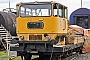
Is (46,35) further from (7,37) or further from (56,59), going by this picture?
(7,37)

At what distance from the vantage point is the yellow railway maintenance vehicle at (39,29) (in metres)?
14.5

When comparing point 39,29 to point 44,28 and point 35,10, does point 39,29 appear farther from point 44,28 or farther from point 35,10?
point 35,10

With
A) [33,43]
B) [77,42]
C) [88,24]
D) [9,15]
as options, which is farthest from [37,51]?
[88,24]

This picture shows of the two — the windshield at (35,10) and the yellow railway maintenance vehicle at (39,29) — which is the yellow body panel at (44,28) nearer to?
the yellow railway maintenance vehicle at (39,29)

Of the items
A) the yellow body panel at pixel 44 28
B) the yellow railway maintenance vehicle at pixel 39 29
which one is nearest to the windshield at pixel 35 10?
the yellow railway maintenance vehicle at pixel 39 29

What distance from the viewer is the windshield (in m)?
14.9

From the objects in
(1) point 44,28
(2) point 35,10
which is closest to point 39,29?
(1) point 44,28

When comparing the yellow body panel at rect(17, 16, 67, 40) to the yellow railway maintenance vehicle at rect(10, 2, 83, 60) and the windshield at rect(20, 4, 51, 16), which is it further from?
the windshield at rect(20, 4, 51, 16)

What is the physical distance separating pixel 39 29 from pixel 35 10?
0.96 meters

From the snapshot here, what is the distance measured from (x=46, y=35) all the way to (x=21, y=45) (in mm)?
1288

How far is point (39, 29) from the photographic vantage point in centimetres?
1498

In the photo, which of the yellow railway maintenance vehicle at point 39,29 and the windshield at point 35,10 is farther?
the windshield at point 35,10

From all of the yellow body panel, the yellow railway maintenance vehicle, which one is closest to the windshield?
the yellow railway maintenance vehicle

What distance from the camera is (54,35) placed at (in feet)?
48.5
